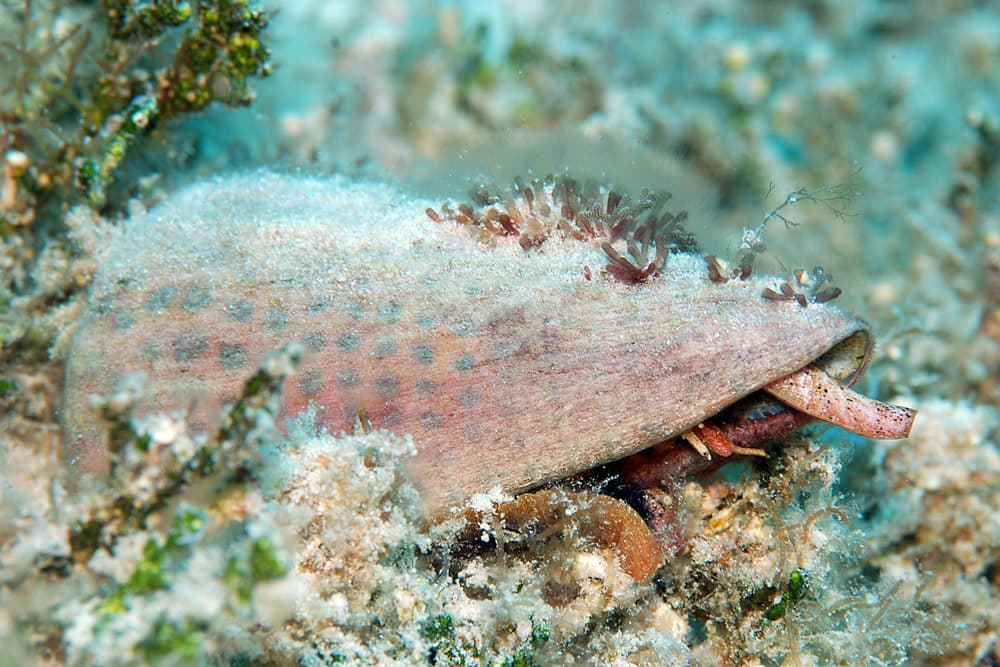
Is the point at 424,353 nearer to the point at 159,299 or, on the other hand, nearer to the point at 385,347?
the point at 385,347

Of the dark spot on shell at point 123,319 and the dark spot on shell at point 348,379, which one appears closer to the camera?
the dark spot on shell at point 348,379

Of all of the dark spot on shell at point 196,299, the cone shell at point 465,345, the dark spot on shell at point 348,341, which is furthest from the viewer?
the dark spot on shell at point 196,299

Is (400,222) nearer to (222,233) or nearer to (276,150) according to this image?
(222,233)

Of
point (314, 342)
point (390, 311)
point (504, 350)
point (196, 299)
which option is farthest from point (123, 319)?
point (504, 350)

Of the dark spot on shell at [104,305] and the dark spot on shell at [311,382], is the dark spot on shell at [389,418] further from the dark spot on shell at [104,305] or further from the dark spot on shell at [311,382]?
the dark spot on shell at [104,305]

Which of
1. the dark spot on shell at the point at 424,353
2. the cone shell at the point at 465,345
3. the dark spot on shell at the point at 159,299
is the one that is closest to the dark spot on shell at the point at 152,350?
the cone shell at the point at 465,345

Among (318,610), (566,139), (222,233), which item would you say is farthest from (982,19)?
(318,610)

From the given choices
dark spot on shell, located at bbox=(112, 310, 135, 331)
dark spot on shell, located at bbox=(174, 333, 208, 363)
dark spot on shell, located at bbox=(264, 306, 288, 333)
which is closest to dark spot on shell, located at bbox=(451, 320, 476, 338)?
dark spot on shell, located at bbox=(264, 306, 288, 333)
